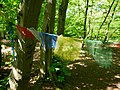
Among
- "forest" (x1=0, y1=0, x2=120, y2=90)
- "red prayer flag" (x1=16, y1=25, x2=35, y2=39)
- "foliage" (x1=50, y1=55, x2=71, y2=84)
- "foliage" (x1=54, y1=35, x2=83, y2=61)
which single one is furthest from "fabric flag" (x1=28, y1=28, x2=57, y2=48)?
"foliage" (x1=50, y1=55, x2=71, y2=84)

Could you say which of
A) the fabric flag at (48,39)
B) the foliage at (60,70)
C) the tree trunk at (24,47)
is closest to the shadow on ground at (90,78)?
the foliage at (60,70)

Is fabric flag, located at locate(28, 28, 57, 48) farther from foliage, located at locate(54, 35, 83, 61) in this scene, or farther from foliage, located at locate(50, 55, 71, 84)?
foliage, located at locate(50, 55, 71, 84)

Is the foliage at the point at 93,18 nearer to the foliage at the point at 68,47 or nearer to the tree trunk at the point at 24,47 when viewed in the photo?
the foliage at the point at 68,47

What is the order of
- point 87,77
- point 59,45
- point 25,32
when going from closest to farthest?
point 25,32 < point 59,45 < point 87,77


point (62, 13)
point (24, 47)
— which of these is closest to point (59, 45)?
point (24, 47)

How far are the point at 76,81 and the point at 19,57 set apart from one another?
448 centimetres

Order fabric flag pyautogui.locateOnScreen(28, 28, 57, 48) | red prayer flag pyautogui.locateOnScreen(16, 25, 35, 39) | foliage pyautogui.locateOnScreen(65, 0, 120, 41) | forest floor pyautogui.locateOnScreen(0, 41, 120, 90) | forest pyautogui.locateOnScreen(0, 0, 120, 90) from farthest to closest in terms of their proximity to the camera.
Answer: foliage pyautogui.locateOnScreen(65, 0, 120, 41)
forest floor pyautogui.locateOnScreen(0, 41, 120, 90)
fabric flag pyautogui.locateOnScreen(28, 28, 57, 48)
forest pyautogui.locateOnScreen(0, 0, 120, 90)
red prayer flag pyautogui.locateOnScreen(16, 25, 35, 39)

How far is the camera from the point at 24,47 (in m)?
3.46

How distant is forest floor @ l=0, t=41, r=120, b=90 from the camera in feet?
23.8

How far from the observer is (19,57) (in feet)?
11.6

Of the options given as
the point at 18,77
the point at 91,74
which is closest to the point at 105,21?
the point at 91,74

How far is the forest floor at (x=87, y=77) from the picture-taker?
23.8 feet

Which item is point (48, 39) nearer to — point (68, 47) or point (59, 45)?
point (59, 45)

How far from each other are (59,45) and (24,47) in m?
0.59
